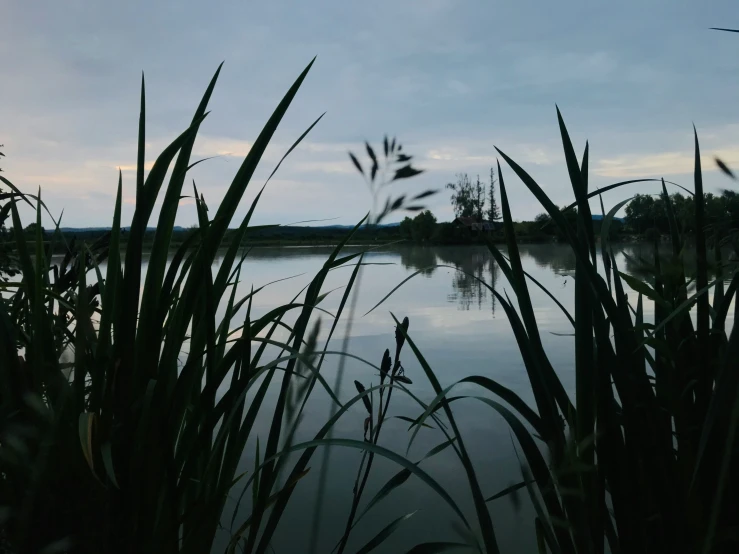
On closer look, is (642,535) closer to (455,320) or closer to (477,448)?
(477,448)

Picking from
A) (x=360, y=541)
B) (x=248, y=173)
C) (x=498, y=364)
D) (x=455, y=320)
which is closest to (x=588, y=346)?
(x=248, y=173)

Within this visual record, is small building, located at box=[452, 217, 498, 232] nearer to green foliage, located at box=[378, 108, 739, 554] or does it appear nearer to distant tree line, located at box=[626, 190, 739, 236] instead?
green foliage, located at box=[378, 108, 739, 554]

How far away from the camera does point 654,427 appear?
0.61 m

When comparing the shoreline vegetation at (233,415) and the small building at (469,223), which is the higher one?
the small building at (469,223)

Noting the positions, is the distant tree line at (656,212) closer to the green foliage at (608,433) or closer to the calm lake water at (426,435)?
the calm lake water at (426,435)

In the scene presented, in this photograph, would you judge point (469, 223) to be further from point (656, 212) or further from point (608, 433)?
point (656, 212)

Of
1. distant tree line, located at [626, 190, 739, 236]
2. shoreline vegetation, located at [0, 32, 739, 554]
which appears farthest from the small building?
distant tree line, located at [626, 190, 739, 236]

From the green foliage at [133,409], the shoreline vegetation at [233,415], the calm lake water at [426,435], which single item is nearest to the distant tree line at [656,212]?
the calm lake water at [426,435]

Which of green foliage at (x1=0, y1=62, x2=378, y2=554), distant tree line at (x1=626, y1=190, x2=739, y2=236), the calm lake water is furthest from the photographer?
the calm lake water

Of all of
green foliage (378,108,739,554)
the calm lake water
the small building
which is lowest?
the calm lake water

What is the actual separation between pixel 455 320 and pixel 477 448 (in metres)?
1.52

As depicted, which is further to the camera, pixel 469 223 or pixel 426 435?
pixel 426 435

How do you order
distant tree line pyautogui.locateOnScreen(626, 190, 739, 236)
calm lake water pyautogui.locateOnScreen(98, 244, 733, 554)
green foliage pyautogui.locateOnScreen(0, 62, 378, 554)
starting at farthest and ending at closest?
1. calm lake water pyautogui.locateOnScreen(98, 244, 733, 554)
2. distant tree line pyautogui.locateOnScreen(626, 190, 739, 236)
3. green foliage pyautogui.locateOnScreen(0, 62, 378, 554)

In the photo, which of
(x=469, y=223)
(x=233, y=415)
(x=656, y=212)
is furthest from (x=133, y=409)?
(x=656, y=212)
